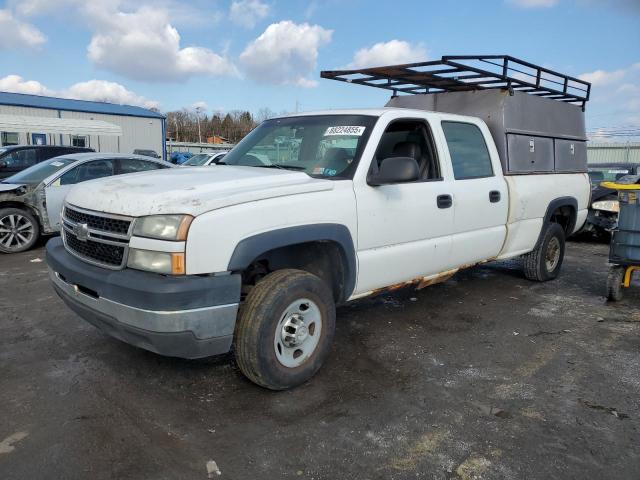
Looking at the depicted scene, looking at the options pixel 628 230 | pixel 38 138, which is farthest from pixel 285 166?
pixel 38 138

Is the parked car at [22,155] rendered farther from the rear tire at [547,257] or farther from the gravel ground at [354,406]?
the rear tire at [547,257]

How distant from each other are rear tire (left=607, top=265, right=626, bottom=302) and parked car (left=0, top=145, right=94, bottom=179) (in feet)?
34.9

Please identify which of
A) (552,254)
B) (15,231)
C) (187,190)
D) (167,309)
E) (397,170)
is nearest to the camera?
(167,309)

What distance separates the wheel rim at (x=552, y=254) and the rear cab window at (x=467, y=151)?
77.0 inches

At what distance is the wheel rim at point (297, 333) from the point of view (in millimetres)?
3251

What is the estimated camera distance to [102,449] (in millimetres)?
2658

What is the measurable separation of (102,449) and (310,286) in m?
1.50

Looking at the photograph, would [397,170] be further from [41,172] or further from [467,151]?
[41,172]

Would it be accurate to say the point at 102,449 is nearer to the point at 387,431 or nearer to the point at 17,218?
the point at 387,431

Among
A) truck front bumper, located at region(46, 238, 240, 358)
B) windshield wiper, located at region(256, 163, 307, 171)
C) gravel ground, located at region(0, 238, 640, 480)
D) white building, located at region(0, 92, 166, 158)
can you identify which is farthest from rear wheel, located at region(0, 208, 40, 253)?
white building, located at region(0, 92, 166, 158)

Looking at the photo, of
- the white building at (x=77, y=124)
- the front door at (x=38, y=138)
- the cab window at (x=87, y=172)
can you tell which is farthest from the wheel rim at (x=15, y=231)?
the front door at (x=38, y=138)

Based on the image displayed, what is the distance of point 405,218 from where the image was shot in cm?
393

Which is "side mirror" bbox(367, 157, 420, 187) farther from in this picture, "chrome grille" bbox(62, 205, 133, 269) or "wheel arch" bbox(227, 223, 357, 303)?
"chrome grille" bbox(62, 205, 133, 269)

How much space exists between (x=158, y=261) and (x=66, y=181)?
6.50 meters
